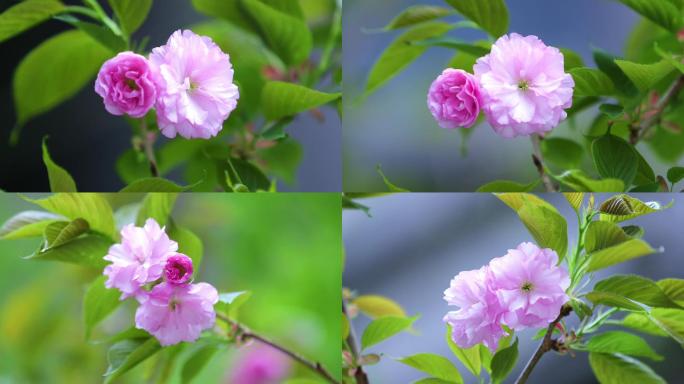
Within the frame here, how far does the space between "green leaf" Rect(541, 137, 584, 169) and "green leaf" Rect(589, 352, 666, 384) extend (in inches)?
8.9

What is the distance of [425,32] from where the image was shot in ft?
2.91

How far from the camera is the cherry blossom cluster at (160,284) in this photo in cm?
73

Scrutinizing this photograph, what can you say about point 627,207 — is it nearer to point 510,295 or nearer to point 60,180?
point 510,295

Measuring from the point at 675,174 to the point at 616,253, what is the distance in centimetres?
13

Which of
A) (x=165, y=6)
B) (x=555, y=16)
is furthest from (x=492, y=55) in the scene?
(x=165, y=6)

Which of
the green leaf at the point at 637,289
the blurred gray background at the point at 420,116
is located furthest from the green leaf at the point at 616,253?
the blurred gray background at the point at 420,116

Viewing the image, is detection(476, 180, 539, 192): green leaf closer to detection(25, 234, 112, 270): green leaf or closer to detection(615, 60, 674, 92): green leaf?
detection(615, 60, 674, 92): green leaf

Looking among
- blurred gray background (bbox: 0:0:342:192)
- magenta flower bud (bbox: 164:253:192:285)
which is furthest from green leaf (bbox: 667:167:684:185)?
magenta flower bud (bbox: 164:253:192:285)

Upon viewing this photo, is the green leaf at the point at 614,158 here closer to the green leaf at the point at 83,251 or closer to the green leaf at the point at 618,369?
the green leaf at the point at 618,369

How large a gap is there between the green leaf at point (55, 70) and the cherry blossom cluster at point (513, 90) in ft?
1.48

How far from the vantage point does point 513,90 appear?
2.34 feet

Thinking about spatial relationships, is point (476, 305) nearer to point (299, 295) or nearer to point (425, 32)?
point (425, 32)

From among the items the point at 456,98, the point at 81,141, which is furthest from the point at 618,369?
the point at 81,141

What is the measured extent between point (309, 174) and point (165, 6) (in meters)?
0.28
